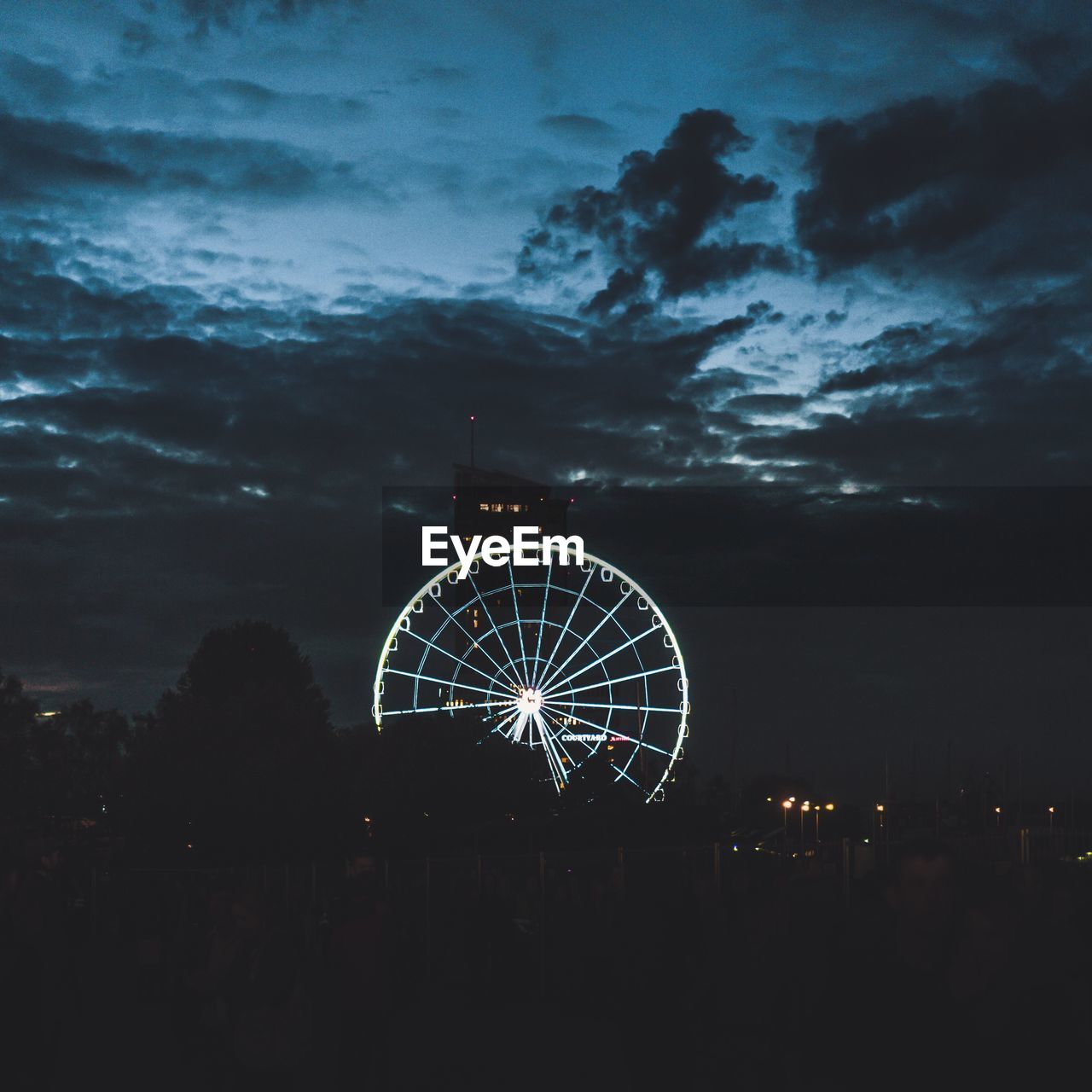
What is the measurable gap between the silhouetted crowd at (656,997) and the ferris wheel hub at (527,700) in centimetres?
2965

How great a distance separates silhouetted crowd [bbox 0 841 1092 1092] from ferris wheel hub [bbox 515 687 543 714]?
29655 millimetres

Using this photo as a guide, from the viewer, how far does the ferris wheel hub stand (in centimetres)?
4922

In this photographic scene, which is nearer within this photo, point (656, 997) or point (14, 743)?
point (656, 997)

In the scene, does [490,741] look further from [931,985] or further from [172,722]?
[931,985]

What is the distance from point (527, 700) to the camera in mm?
49188

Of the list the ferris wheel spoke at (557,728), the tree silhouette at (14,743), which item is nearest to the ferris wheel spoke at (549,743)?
the ferris wheel spoke at (557,728)

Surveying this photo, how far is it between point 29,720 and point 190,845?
2012 inches

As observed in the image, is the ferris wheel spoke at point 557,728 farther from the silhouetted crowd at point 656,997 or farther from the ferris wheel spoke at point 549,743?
the silhouetted crowd at point 656,997

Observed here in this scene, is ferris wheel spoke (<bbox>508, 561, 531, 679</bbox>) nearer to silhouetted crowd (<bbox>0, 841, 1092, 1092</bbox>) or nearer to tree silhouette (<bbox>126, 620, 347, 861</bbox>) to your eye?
tree silhouette (<bbox>126, 620, 347, 861</bbox>)

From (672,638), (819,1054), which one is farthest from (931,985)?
(672,638)

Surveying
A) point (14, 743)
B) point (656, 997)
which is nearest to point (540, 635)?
point (656, 997)

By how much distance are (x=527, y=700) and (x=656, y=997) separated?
39507mm

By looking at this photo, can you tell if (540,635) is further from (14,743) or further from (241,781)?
(14,743)

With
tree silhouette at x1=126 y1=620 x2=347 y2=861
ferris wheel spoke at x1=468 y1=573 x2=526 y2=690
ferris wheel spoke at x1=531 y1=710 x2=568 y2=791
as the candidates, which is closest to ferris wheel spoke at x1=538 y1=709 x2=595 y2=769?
ferris wheel spoke at x1=531 y1=710 x2=568 y2=791
